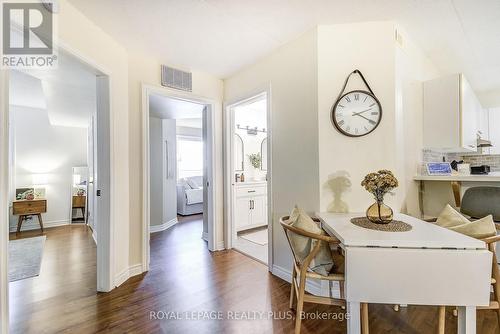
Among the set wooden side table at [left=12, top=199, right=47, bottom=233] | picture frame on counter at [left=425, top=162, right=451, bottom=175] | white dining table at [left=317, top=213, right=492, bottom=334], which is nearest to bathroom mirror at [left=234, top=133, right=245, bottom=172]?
picture frame on counter at [left=425, top=162, right=451, bottom=175]

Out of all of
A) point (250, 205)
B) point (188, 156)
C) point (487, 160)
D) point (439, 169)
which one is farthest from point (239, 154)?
point (487, 160)

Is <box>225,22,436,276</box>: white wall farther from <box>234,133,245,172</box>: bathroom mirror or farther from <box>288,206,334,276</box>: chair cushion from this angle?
<box>234,133,245,172</box>: bathroom mirror

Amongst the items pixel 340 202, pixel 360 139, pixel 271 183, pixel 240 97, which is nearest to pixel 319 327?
pixel 340 202

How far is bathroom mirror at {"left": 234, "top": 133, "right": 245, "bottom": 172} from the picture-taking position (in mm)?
4699

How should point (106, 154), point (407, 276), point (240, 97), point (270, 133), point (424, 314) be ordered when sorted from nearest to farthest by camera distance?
point (407, 276)
point (424, 314)
point (106, 154)
point (270, 133)
point (240, 97)

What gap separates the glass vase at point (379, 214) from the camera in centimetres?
156

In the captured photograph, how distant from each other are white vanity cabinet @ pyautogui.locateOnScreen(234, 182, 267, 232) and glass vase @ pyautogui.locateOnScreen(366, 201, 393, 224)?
2.40 metres

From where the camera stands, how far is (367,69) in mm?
1962


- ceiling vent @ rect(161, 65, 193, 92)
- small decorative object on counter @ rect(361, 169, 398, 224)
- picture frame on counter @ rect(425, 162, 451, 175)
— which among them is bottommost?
small decorative object on counter @ rect(361, 169, 398, 224)

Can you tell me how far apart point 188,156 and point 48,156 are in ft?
9.67

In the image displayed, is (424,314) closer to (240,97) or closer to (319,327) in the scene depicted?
(319,327)

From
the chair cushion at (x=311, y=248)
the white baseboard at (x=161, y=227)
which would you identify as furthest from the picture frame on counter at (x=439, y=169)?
the white baseboard at (x=161, y=227)

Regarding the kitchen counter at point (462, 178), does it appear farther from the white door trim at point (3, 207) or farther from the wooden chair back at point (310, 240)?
the white door trim at point (3, 207)

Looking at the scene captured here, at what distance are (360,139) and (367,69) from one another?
62 cm
